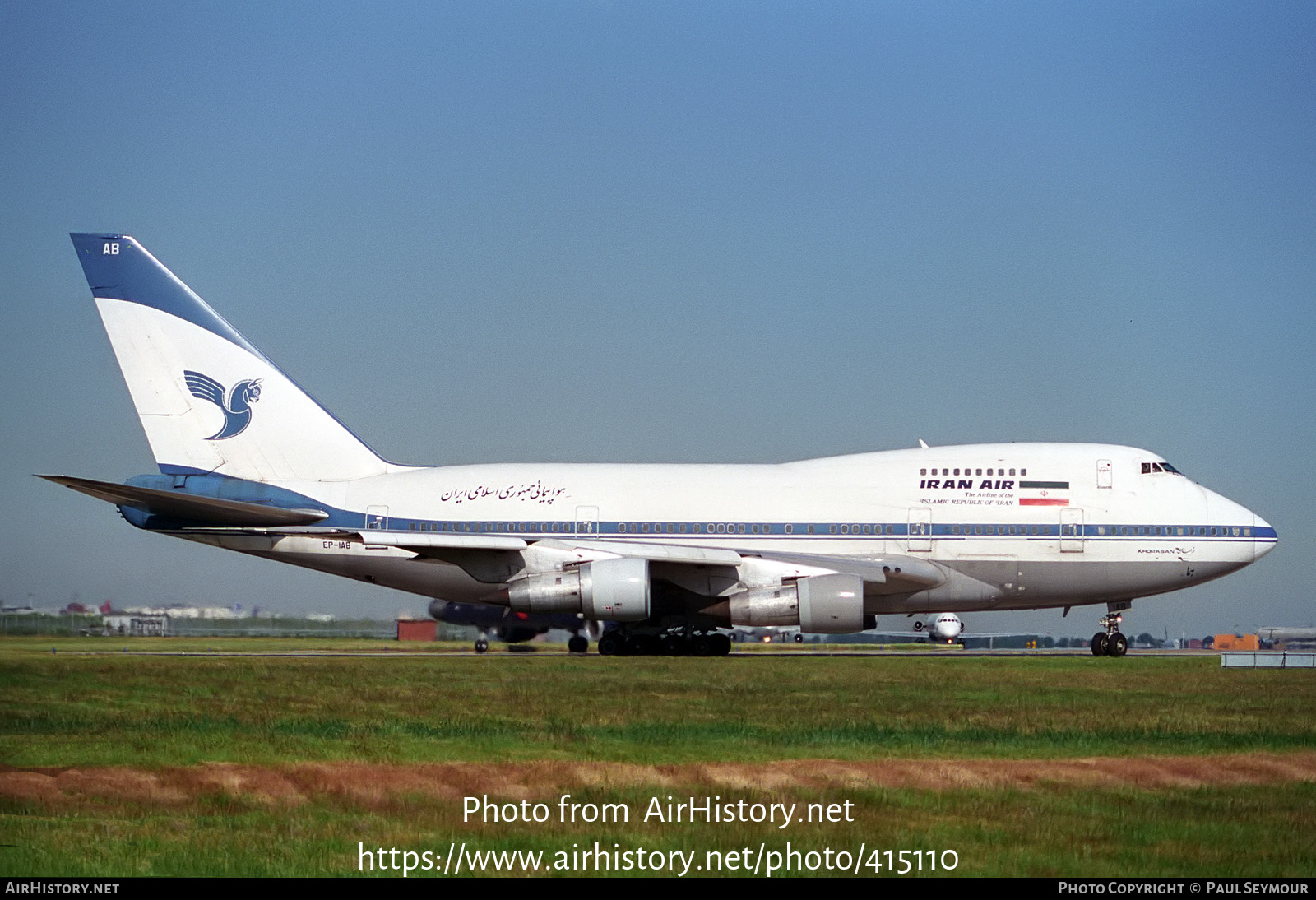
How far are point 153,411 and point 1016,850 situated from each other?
93.1 ft

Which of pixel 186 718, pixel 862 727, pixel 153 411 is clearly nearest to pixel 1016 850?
pixel 862 727

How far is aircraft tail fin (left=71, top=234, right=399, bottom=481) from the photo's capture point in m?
33.1

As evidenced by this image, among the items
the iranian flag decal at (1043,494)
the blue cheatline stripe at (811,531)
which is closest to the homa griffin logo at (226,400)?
the blue cheatline stripe at (811,531)

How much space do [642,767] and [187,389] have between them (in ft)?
80.1

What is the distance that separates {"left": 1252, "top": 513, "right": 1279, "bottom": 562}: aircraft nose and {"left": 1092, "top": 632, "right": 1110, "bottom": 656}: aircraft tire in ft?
12.0

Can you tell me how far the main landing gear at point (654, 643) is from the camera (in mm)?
31000

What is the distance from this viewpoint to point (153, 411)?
109 feet

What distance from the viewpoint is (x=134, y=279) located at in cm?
3316

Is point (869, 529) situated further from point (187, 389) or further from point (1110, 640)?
point (187, 389)

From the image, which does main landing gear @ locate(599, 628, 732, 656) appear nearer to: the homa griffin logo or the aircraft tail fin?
the aircraft tail fin

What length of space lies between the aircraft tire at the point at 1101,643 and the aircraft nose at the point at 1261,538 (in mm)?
3662

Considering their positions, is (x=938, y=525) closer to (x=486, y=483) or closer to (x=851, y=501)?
(x=851, y=501)

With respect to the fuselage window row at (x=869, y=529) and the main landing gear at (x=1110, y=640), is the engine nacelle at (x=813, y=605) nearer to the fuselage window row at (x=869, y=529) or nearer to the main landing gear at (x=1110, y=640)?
the fuselage window row at (x=869, y=529)

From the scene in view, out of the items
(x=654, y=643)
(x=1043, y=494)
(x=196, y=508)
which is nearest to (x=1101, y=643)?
(x=1043, y=494)
